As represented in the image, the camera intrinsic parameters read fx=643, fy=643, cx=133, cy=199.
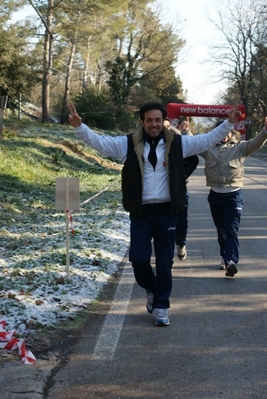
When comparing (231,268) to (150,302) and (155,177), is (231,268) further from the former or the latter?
(155,177)

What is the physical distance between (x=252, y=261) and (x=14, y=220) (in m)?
4.64

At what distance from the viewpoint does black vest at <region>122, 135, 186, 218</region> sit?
600 centimetres

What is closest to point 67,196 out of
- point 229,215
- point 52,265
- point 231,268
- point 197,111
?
point 52,265

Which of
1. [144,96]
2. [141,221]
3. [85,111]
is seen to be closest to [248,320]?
[141,221]

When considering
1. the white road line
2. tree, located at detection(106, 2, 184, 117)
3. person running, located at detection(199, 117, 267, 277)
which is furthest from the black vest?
tree, located at detection(106, 2, 184, 117)

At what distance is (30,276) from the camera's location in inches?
299

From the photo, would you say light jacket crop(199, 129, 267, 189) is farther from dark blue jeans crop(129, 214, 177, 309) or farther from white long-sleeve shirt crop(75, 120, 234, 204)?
dark blue jeans crop(129, 214, 177, 309)

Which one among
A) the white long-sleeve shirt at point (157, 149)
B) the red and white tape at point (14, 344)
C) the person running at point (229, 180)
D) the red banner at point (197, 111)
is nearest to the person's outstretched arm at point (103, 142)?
the white long-sleeve shirt at point (157, 149)

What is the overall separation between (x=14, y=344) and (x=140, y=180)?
1865mm

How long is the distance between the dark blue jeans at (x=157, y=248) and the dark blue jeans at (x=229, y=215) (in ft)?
6.60

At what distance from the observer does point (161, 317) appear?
20.1ft

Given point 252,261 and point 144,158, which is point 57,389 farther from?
point 252,261

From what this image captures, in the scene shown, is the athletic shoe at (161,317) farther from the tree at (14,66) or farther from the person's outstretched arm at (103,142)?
the tree at (14,66)

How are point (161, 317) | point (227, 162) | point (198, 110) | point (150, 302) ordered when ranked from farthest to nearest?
point (198, 110), point (227, 162), point (150, 302), point (161, 317)
